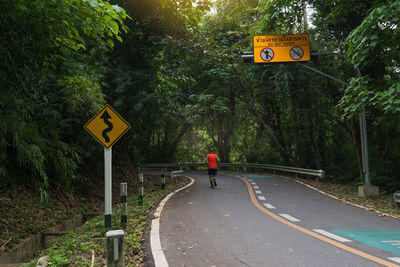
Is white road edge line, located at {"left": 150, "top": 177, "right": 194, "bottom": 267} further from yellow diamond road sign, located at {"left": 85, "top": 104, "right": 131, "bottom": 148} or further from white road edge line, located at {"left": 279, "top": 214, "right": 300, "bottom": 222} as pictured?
white road edge line, located at {"left": 279, "top": 214, "right": 300, "bottom": 222}

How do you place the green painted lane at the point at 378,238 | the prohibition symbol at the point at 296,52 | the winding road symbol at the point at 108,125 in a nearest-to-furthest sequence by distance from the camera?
the green painted lane at the point at 378,238, the winding road symbol at the point at 108,125, the prohibition symbol at the point at 296,52

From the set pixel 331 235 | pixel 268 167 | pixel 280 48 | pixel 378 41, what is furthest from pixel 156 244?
pixel 268 167

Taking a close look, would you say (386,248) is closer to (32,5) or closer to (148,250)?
(148,250)

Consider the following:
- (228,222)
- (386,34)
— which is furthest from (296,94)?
(228,222)

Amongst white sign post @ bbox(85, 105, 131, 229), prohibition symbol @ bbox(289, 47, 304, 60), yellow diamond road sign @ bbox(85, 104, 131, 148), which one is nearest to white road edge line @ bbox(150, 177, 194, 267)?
white sign post @ bbox(85, 105, 131, 229)

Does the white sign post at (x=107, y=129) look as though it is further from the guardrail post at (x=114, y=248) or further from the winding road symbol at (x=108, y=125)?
the guardrail post at (x=114, y=248)

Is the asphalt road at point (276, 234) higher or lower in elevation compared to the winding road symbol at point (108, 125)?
lower

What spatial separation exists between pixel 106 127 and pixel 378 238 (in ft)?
19.5

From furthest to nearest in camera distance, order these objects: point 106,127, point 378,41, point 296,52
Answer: point 296,52 → point 378,41 → point 106,127

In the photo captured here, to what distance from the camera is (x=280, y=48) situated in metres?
12.8

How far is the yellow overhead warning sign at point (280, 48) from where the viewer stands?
1265 cm

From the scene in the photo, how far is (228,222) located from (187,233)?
4.33 feet

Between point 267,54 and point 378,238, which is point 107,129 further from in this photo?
point 267,54

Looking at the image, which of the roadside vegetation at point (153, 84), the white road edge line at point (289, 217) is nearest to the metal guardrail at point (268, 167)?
the roadside vegetation at point (153, 84)
